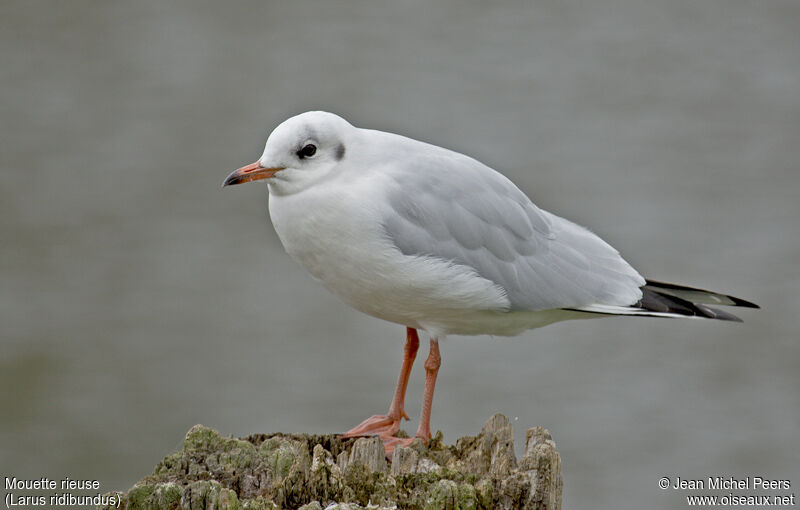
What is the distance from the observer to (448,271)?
4.76 m

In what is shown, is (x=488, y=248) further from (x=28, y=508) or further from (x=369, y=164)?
(x=28, y=508)

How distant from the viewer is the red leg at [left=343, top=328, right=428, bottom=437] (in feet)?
16.6

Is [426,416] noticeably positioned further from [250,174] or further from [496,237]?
[250,174]

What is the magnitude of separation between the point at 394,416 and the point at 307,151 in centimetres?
133

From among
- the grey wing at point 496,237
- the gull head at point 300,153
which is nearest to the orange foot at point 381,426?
the grey wing at point 496,237

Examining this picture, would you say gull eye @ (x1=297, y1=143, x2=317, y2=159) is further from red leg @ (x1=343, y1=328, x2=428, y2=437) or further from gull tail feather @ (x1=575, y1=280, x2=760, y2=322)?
gull tail feather @ (x1=575, y1=280, x2=760, y2=322)

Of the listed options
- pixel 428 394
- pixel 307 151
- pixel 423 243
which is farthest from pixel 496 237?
pixel 307 151

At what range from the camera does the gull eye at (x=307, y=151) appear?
4609 millimetres

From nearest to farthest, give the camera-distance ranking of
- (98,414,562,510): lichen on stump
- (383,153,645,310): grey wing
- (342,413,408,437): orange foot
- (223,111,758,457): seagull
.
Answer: (98,414,562,510): lichen on stump < (223,111,758,457): seagull < (383,153,645,310): grey wing < (342,413,408,437): orange foot

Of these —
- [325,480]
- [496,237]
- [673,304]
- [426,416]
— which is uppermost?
[496,237]

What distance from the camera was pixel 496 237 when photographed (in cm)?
496

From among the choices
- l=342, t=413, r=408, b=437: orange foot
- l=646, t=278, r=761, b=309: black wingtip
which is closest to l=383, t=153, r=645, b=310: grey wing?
l=646, t=278, r=761, b=309: black wingtip

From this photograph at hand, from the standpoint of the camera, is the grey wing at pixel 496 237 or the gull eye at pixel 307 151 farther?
the grey wing at pixel 496 237

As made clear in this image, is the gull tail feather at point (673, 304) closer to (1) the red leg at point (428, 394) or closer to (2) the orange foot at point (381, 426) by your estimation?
(1) the red leg at point (428, 394)
